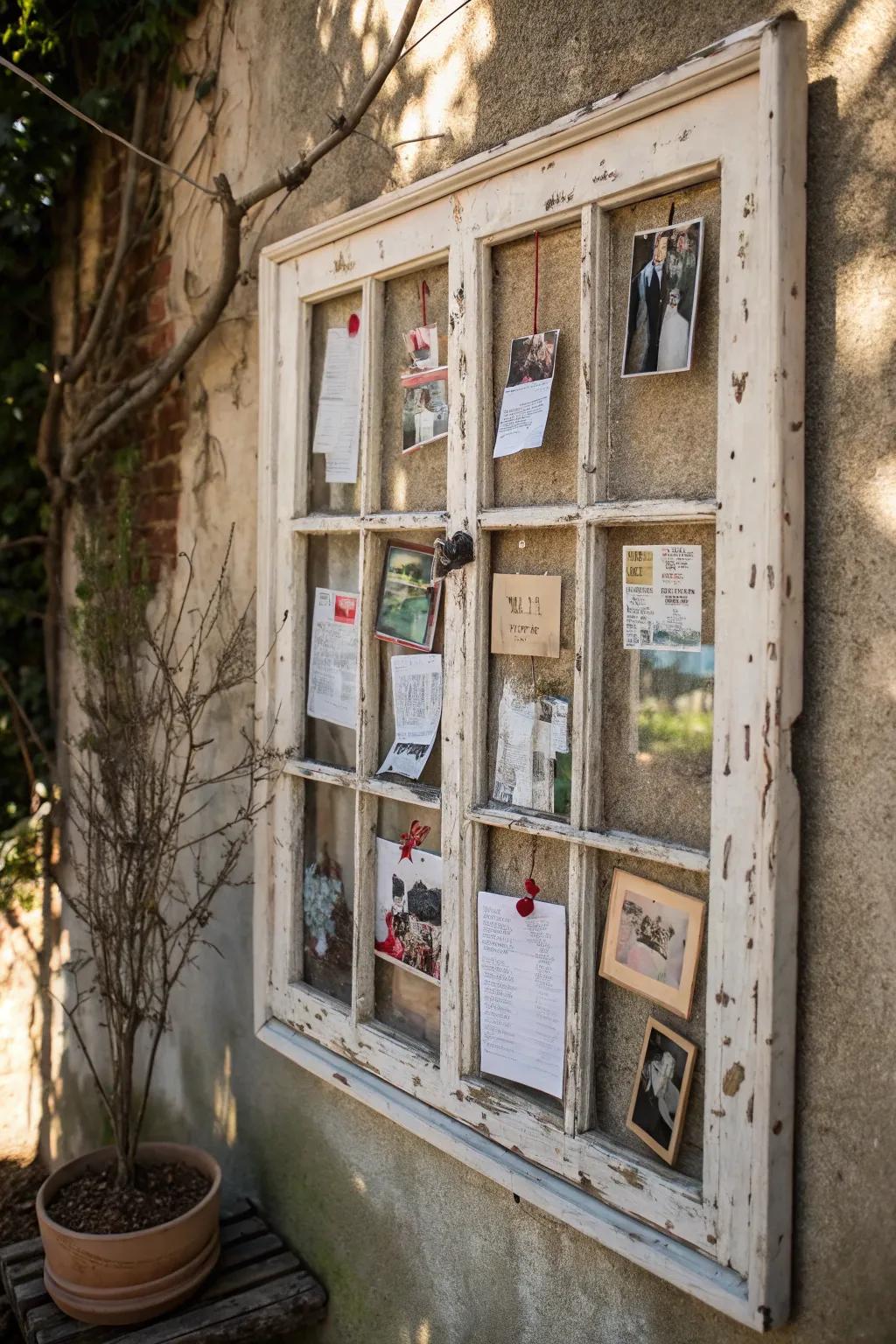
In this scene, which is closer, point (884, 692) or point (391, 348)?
point (884, 692)

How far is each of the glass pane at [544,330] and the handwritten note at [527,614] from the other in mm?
160

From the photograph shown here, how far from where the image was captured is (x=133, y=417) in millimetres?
3668

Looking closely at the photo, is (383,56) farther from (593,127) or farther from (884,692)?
(884,692)

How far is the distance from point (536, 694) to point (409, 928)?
0.66m

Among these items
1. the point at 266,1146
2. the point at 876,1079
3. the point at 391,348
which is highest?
the point at 391,348

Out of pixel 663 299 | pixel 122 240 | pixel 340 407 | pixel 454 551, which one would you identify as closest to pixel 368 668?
pixel 454 551

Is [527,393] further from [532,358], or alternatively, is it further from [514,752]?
[514,752]

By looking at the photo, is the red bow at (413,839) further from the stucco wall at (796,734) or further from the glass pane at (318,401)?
the glass pane at (318,401)

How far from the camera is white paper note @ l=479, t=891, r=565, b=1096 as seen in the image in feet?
6.98

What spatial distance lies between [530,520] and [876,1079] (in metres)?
1.12

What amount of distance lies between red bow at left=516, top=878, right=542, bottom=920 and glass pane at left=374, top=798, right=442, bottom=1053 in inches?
11.3

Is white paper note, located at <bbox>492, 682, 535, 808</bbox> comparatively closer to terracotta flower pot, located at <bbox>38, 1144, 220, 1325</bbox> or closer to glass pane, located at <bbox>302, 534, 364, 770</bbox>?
glass pane, located at <bbox>302, 534, 364, 770</bbox>

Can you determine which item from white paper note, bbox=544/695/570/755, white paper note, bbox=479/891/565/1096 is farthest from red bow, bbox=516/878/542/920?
white paper note, bbox=544/695/570/755

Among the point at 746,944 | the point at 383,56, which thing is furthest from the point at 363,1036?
the point at 383,56
